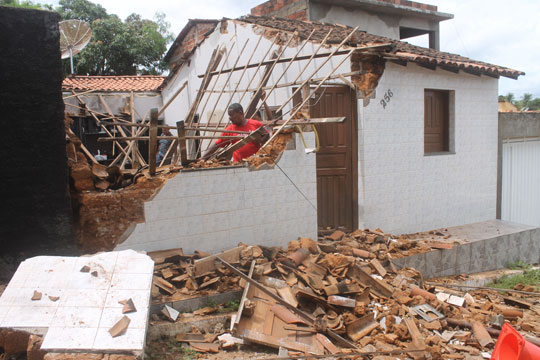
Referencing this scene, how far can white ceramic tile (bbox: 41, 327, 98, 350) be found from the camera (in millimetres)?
3033

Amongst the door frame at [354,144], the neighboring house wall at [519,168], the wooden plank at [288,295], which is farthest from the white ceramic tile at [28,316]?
the neighboring house wall at [519,168]

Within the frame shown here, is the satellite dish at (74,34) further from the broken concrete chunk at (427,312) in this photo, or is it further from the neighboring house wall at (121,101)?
the broken concrete chunk at (427,312)

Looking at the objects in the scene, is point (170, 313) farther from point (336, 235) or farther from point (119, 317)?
point (336, 235)

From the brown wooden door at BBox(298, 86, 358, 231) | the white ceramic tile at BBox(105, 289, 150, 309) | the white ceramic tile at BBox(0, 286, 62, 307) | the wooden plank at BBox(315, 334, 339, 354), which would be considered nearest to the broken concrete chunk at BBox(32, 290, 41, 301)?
the white ceramic tile at BBox(0, 286, 62, 307)

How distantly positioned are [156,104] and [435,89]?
9841mm

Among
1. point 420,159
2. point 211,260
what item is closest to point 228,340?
point 211,260

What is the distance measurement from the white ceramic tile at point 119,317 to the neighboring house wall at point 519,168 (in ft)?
32.5

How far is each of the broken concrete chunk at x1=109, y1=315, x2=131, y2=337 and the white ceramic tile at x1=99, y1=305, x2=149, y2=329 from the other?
3cm

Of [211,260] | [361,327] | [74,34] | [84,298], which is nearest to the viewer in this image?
[84,298]

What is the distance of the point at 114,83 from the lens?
1609 centimetres

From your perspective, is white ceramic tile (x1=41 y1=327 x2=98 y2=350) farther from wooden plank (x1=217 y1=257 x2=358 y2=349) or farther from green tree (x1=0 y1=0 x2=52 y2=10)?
green tree (x1=0 y1=0 x2=52 y2=10)

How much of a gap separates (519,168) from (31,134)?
438 inches

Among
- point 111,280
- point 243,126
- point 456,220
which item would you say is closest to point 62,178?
point 111,280

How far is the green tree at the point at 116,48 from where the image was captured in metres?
21.9
